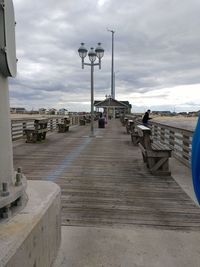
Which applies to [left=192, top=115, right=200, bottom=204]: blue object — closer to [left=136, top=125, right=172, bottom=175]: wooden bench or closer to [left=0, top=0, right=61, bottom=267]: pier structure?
[left=0, top=0, right=61, bottom=267]: pier structure

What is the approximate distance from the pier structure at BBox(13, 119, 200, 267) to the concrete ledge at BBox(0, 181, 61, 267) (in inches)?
16.2

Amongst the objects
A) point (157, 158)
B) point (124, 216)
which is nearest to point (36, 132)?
point (157, 158)

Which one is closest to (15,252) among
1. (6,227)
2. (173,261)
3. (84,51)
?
(6,227)

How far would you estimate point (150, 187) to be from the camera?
6652 mm

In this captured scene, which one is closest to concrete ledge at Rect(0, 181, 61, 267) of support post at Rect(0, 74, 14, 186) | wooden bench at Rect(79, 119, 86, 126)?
support post at Rect(0, 74, 14, 186)

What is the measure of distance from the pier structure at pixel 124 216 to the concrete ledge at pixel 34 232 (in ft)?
1.35

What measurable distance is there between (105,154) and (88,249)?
7861 millimetres

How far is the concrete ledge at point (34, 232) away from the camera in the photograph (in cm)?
217

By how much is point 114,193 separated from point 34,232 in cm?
371

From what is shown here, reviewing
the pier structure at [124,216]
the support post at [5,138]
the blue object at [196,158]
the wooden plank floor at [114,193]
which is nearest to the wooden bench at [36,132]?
the wooden plank floor at [114,193]

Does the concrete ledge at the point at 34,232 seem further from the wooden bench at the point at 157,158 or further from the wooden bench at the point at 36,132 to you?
the wooden bench at the point at 36,132

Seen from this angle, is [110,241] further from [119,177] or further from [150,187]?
[119,177]

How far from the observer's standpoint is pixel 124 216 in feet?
15.7

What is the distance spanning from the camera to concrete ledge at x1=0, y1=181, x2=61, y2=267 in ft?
7.13
